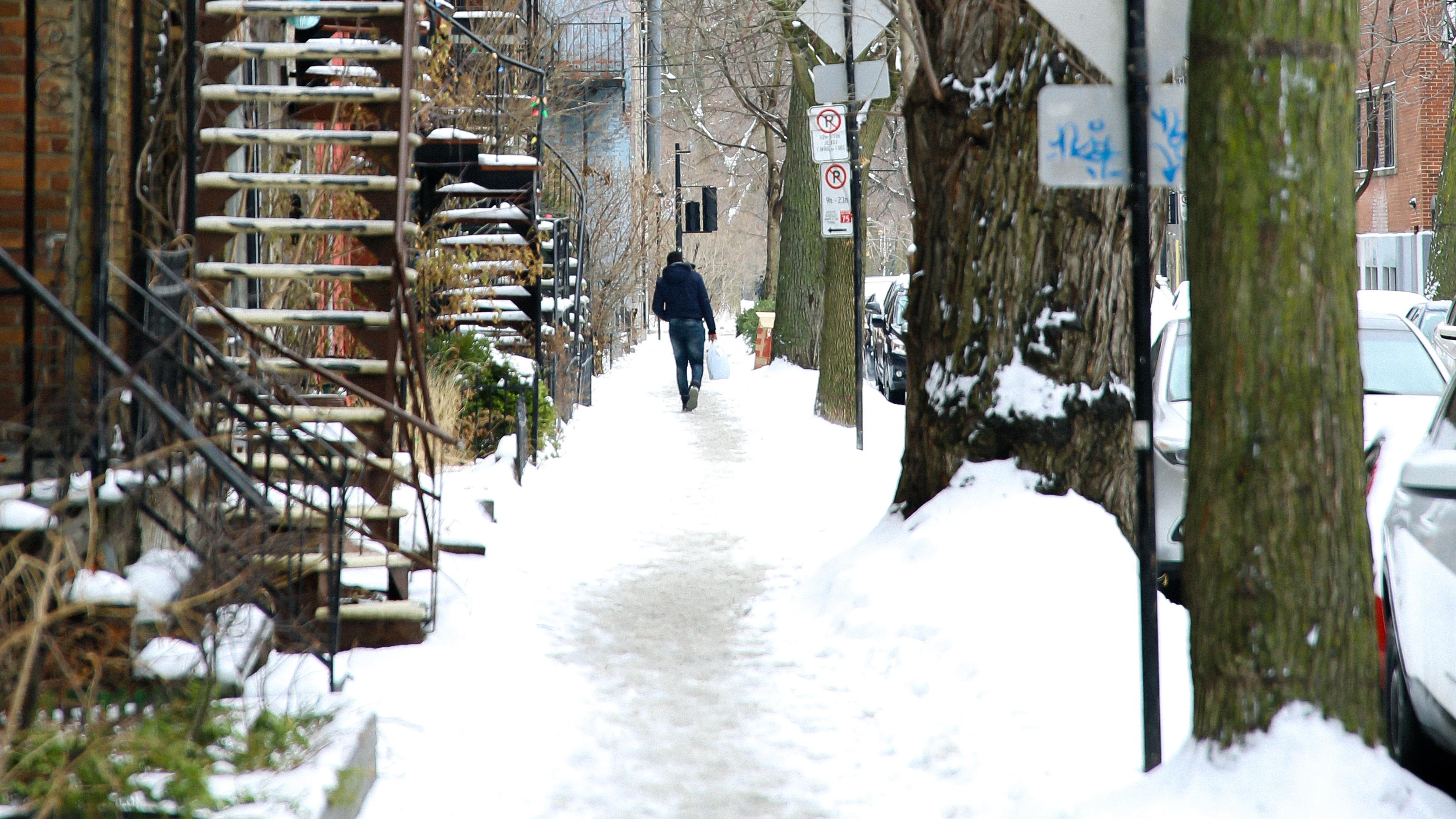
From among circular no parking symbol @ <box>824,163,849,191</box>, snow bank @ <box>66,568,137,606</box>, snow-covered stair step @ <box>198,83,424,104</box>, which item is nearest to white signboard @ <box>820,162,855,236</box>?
circular no parking symbol @ <box>824,163,849,191</box>

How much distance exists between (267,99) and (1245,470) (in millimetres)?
5517

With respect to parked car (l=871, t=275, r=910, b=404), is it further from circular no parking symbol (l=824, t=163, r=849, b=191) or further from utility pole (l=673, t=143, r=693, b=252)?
utility pole (l=673, t=143, r=693, b=252)

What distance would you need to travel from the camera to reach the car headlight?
7.05 metres

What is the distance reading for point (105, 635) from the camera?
15.0 feet

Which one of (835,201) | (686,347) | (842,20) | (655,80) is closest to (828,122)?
(835,201)

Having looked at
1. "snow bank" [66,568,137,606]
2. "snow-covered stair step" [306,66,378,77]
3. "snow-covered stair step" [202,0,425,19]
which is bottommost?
"snow bank" [66,568,137,606]

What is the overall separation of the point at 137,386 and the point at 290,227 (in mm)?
2575

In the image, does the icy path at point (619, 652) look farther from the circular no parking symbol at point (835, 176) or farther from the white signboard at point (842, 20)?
the white signboard at point (842, 20)

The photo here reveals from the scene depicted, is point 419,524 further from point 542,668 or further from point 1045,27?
point 1045,27

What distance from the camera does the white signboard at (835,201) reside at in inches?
558

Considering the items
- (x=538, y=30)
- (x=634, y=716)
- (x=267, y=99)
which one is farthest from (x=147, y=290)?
(x=538, y=30)

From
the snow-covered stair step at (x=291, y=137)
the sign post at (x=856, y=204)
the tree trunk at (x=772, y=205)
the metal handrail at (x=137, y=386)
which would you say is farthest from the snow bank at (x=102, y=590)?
the tree trunk at (x=772, y=205)

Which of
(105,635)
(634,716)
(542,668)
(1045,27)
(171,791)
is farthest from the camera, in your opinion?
(1045,27)

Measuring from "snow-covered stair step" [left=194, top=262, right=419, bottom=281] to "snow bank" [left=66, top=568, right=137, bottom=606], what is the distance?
2250 mm
